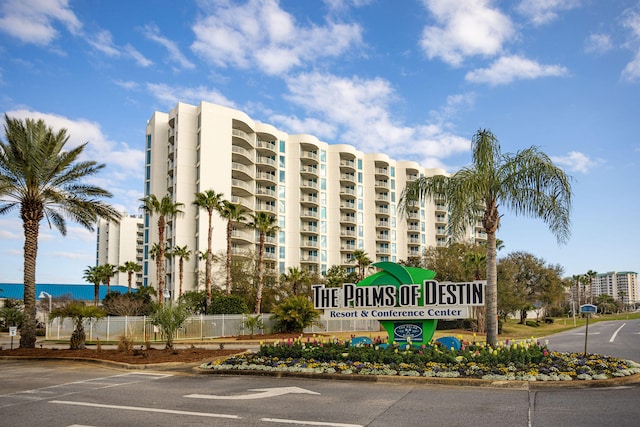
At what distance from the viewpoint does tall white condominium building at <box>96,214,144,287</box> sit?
122625 millimetres

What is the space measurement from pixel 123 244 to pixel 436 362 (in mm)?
117723

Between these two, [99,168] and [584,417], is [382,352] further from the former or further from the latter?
[99,168]

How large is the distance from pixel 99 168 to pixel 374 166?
70.9 meters

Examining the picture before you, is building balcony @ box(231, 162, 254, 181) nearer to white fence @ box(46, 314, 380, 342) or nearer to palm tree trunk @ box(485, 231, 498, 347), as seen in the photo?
white fence @ box(46, 314, 380, 342)

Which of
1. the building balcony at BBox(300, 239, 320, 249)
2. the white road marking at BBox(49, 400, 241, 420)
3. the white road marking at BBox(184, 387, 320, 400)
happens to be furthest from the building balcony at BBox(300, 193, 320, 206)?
the white road marking at BBox(49, 400, 241, 420)

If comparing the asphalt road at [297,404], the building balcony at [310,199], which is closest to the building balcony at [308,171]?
the building balcony at [310,199]

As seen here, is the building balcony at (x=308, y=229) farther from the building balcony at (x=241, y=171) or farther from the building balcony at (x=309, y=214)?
the building balcony at (x=241, y=171)

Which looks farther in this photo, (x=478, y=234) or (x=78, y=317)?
(x=478, y=234)

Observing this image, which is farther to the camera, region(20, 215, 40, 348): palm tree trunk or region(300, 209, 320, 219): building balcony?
region(300, 209, 320, 219): building balcony

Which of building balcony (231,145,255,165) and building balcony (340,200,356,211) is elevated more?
building balcony (231,145,255,165)

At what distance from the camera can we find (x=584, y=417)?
31.0 feet

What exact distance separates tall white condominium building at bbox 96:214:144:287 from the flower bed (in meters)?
110

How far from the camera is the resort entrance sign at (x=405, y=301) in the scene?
17.7m

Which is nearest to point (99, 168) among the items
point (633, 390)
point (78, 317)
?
point (78, 317)
